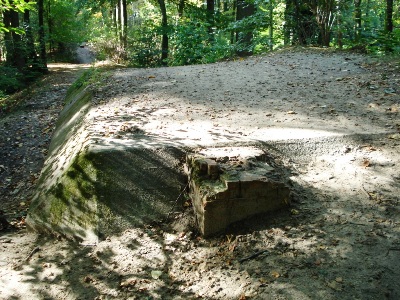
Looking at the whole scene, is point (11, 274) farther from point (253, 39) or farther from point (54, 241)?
point (253, 39)

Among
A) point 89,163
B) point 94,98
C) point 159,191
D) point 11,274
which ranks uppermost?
point 94,98

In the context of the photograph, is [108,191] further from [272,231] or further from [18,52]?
[18,52]

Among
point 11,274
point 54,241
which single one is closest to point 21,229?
point 54,241

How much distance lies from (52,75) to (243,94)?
11717 millimetres

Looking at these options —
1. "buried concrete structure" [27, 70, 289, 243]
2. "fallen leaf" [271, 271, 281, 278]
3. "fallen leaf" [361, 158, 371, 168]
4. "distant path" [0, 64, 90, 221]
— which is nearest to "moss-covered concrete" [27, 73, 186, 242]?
"buried concrete structure" [27, 70, 289, 243]

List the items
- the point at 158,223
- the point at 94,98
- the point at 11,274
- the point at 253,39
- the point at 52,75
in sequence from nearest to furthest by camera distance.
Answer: the point at 11,274, the point at 158,223, the point at 94,98, the point at 253,39, the point at 52,75

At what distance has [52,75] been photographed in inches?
632

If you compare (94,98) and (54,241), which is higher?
(94,98)

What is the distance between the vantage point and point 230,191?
3557 millimetres

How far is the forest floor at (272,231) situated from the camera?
119 inches

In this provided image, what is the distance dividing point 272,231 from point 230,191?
55 centimetres

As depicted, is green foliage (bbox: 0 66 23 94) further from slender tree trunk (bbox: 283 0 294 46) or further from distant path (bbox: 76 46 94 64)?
distant path (bbox: 76 46 94 64)

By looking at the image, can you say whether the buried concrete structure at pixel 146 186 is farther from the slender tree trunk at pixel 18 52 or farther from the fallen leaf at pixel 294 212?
the slender tree trunk at pixel 18 52

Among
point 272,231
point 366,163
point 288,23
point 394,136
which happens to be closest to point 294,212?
point 272,231
